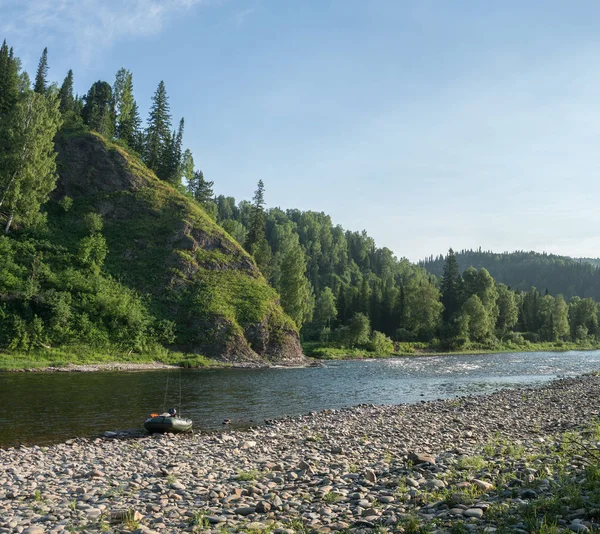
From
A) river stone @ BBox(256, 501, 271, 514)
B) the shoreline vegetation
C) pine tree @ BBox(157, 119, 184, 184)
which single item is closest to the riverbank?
the shoreline vegetation

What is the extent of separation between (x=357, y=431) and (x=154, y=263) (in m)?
61.2

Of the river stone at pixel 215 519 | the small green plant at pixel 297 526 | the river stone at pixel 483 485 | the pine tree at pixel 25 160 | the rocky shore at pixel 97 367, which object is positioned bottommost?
the rocky shore at pixel 97 367

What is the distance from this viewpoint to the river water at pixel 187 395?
76.6 feet

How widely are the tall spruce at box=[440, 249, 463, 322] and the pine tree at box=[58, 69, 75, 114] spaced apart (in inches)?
4294

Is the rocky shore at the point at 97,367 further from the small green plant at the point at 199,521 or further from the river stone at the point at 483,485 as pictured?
the river stone at the point at 483,485

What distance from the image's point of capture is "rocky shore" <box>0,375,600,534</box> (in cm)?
834

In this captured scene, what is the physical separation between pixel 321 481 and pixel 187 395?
78.8 feet

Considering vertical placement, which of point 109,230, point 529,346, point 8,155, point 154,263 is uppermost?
point 8,155

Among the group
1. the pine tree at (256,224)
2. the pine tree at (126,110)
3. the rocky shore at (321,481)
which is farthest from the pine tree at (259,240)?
the rocky shore at (321,481)

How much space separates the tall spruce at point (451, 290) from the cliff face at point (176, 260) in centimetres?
6774

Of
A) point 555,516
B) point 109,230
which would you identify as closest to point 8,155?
point 109,230

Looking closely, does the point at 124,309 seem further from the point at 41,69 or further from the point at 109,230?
the point at 41,69

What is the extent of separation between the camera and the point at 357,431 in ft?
66.8

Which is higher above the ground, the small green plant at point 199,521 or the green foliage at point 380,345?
the small green plant at point 199,521
